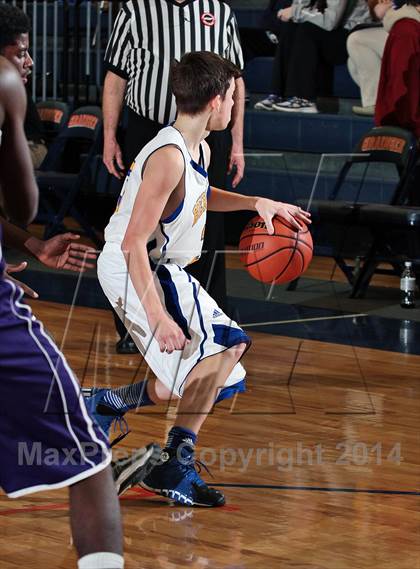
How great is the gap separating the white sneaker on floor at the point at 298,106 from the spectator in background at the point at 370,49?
56 centimetres

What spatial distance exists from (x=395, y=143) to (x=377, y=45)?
156 centimetres

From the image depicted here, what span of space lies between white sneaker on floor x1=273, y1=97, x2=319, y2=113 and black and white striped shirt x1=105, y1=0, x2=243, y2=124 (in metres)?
4.20

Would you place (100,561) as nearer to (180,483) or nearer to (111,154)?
(180,483)

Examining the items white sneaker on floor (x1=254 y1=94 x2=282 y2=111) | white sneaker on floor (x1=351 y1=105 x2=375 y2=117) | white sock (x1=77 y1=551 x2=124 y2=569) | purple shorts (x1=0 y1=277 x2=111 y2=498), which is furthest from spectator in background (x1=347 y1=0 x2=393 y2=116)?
white sock (x1=77 y1=551 x2=124 y2=569)

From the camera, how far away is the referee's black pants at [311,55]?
9.58 metres

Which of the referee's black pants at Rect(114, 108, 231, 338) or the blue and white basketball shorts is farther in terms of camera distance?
the referee's black pants at Rect(114, 108, 231, 338)

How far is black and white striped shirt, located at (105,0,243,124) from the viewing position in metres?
5.52

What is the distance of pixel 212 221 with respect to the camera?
555cm

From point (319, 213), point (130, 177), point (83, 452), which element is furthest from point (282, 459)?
point (319, 213)

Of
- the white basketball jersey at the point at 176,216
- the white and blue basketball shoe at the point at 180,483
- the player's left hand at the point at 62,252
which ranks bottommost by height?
the white and blue basketball shoe at the point at 180,483

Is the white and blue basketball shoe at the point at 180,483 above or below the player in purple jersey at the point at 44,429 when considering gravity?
below

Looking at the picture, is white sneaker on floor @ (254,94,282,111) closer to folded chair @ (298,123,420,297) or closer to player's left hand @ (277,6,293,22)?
player's left hand @ (277,6,293,22)

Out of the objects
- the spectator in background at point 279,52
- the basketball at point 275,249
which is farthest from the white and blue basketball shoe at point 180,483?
the spectator in background at point 279,52

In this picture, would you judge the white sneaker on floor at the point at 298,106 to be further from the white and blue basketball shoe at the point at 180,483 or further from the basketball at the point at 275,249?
the white and blue basketball shoe at the point at 180,483
